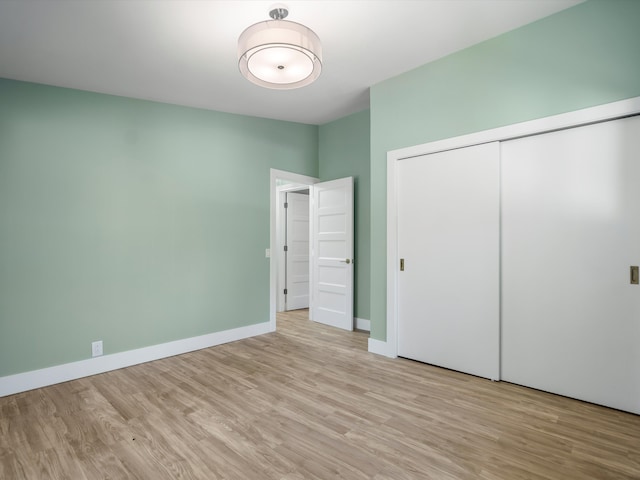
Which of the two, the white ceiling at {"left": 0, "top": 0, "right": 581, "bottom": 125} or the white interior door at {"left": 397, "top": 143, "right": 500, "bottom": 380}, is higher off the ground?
the white ceiling at {"left": 0, "top": 0, "right": 581, "bottom": 125}

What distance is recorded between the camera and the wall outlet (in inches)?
127

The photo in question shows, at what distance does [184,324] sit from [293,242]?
2.54 m

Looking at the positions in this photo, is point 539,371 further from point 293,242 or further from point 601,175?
point 293,242

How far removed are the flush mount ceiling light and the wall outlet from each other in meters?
2.82

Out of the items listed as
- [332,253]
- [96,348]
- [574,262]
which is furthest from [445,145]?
[96,348]

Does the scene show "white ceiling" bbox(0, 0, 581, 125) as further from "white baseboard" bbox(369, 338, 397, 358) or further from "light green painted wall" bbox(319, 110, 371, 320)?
"white baseboard" bbox(369, 338, 397, 358)

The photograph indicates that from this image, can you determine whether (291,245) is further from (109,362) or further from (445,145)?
(445,145)

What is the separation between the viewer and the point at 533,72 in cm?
264

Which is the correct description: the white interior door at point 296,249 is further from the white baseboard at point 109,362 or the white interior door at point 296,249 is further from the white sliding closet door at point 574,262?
the white sliding closet door at point 574,262

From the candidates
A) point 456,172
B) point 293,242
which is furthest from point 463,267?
point 293,242

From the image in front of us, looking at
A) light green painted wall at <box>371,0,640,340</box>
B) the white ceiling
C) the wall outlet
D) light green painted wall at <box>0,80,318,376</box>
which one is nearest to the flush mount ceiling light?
the white ceiling

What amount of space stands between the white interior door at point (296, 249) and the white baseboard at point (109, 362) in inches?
66.3

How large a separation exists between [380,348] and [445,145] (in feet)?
6.96

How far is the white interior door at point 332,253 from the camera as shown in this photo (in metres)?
4.65
